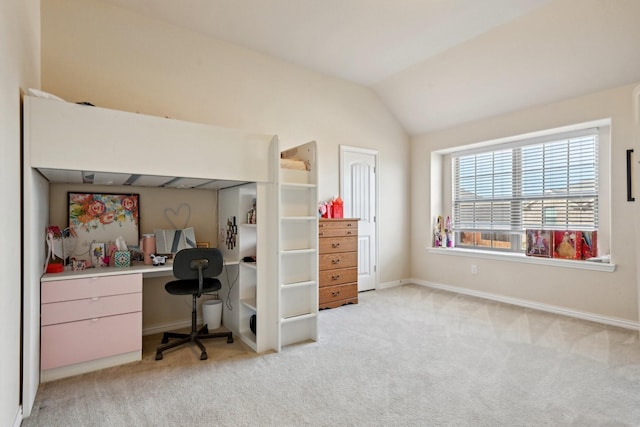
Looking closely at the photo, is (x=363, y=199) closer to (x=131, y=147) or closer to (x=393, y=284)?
(x=393, y=284)

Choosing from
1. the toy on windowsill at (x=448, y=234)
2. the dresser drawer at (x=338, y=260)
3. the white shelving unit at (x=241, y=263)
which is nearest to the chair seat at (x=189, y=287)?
the white shelving unit at (x=241, y=263)

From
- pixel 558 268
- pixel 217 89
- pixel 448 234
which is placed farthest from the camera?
pixel 448 234

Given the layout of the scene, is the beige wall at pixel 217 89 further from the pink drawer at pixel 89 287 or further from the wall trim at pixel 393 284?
the pink drawer at pixel 89 287

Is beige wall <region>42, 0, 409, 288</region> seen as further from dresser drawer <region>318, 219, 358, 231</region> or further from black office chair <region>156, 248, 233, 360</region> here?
Answer: black office chair <region>156, 248, 233, 360</region>

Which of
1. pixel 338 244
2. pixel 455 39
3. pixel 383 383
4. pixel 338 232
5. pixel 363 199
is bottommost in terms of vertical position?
pixel 383 383

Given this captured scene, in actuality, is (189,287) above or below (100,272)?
below

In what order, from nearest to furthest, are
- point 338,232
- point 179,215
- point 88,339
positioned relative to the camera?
1. point 88,339
2. point 179,215
3. point 338,232

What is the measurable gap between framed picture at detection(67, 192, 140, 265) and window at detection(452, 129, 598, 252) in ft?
14.6

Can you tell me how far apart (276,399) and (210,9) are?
3327mm

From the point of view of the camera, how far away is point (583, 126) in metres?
3.77

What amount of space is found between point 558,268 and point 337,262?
102 inches

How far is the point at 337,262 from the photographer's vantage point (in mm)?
4199

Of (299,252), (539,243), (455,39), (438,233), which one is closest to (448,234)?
(438,233)

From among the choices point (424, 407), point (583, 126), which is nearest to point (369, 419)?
point (424, 407)
